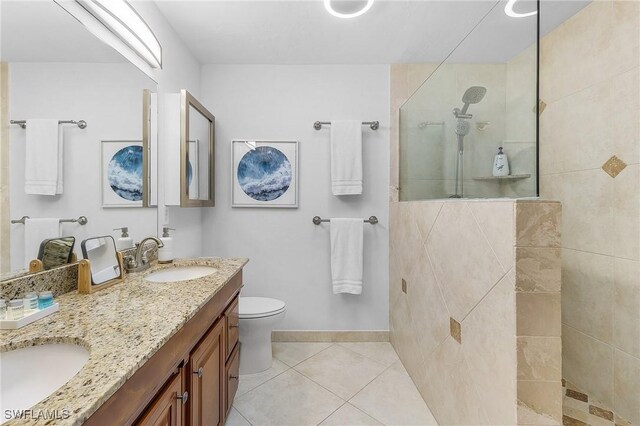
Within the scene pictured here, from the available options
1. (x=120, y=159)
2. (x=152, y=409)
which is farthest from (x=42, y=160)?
(x=152, y=409)

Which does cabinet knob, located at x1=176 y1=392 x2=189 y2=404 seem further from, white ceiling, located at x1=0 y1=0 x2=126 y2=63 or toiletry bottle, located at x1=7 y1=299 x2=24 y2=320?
white ceiling, located at x1=0 y1=0 x2=126 y2=63

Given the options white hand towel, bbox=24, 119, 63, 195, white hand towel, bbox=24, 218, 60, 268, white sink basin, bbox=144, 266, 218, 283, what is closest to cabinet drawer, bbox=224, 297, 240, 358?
white sink basin, bbox=144, 266, 218, 283

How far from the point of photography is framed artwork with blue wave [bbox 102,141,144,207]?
1163 millimetres

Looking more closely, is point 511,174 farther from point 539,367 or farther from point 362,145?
point 362,145

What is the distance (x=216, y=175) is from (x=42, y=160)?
140cm

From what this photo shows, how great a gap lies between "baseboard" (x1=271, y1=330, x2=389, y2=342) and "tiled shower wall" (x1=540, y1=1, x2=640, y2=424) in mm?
1200

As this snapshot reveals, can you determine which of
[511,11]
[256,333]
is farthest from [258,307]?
[511,11]

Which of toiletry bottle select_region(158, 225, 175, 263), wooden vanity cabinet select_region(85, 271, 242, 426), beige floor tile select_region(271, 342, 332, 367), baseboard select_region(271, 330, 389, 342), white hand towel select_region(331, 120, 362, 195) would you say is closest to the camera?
wooden vanity cabinet select_region(85, 271, 242, 426)

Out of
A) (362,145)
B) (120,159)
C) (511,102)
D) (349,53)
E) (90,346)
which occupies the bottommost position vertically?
(90,346)

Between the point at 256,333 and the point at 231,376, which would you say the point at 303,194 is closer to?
the point at 256,333

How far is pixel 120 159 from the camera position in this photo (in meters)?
1.25

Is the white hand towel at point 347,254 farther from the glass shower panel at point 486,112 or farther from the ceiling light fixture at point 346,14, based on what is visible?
the ceiling light fixture at point 346,14

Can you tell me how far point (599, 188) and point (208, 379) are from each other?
218 cm

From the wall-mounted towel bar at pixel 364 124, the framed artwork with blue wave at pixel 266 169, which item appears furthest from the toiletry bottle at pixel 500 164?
the framed artwork with blue wave at pixel 266 169
